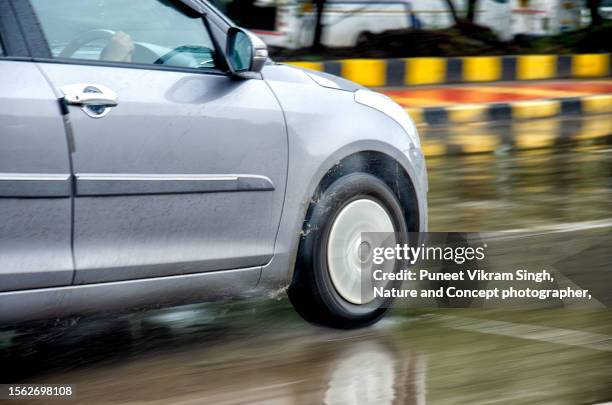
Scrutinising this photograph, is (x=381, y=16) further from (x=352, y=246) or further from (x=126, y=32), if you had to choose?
(x=126, y=32)

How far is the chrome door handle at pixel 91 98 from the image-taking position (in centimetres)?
387

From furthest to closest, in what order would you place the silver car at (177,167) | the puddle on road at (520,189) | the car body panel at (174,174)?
the puddle on road at (520,189), the car body panel at (174,174), the silver car at (177,167)

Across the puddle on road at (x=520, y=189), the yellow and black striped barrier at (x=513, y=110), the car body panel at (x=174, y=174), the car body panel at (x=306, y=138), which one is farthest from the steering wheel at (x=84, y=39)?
the yellow and black striped barrier at (x=513, y=110)

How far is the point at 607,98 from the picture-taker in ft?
49.0

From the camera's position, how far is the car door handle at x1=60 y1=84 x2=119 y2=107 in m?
3.87

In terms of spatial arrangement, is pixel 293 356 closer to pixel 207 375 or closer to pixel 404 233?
pixel 207 375

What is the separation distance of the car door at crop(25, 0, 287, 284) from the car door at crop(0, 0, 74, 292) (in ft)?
0.19

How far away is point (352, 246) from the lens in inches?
188

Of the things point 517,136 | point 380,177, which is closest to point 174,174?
point 380,177

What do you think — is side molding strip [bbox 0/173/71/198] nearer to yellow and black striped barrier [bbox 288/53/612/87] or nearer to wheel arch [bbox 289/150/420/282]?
wheel arch [bbox 289/150/420/282]

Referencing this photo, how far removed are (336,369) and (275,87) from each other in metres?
1.09

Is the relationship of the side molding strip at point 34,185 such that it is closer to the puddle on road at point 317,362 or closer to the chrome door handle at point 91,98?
the chrome door handle at point 91,98

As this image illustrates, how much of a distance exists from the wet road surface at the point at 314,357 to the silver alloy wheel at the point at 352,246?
20cm

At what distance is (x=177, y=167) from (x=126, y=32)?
55 cm
